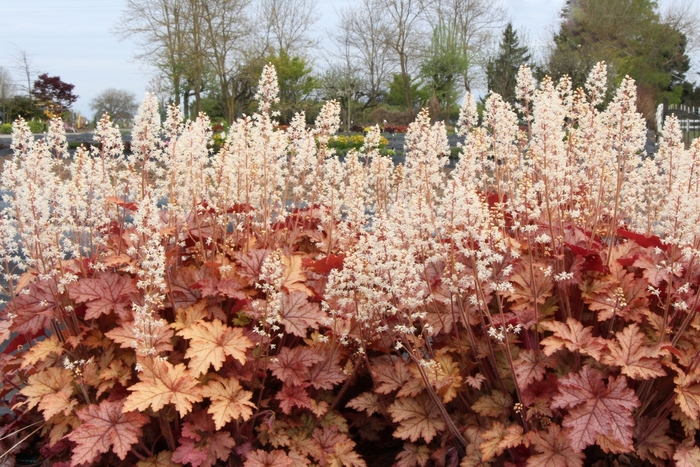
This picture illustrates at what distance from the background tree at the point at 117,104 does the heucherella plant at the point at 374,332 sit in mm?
47383

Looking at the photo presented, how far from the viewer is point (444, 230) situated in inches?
111

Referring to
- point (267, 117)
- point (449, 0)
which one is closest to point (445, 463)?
point (267, 117)

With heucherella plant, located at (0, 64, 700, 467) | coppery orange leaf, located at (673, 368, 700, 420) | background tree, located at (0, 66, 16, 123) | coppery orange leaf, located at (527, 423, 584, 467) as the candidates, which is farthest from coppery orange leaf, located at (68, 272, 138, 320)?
background tree, located at (0, 66, 16, 123)

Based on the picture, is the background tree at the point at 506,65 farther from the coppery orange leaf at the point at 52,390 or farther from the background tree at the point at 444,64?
the coppery orange leaf at the point at 52,390

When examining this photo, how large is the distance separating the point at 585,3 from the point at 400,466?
4864 cm

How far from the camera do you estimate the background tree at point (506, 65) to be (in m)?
35.6

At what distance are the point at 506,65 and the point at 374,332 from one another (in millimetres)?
37179

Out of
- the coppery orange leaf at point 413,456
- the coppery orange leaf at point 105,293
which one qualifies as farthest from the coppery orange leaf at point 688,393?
the coppery orange leaf at point 105,293

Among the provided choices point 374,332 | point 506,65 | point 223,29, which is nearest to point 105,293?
point 374,332

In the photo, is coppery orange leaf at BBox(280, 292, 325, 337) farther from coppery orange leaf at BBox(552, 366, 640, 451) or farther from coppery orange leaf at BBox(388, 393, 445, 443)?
coppery orange leaf at BBox(552, 366, 640, 451)

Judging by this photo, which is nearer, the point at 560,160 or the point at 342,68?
the point at 560,160

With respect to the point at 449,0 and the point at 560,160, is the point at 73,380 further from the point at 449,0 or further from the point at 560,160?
the point at 449,0

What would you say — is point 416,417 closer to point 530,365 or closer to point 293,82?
point 530,365

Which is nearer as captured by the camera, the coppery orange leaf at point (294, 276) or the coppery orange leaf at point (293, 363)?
the coppery orange leaf at point (293, 363)
